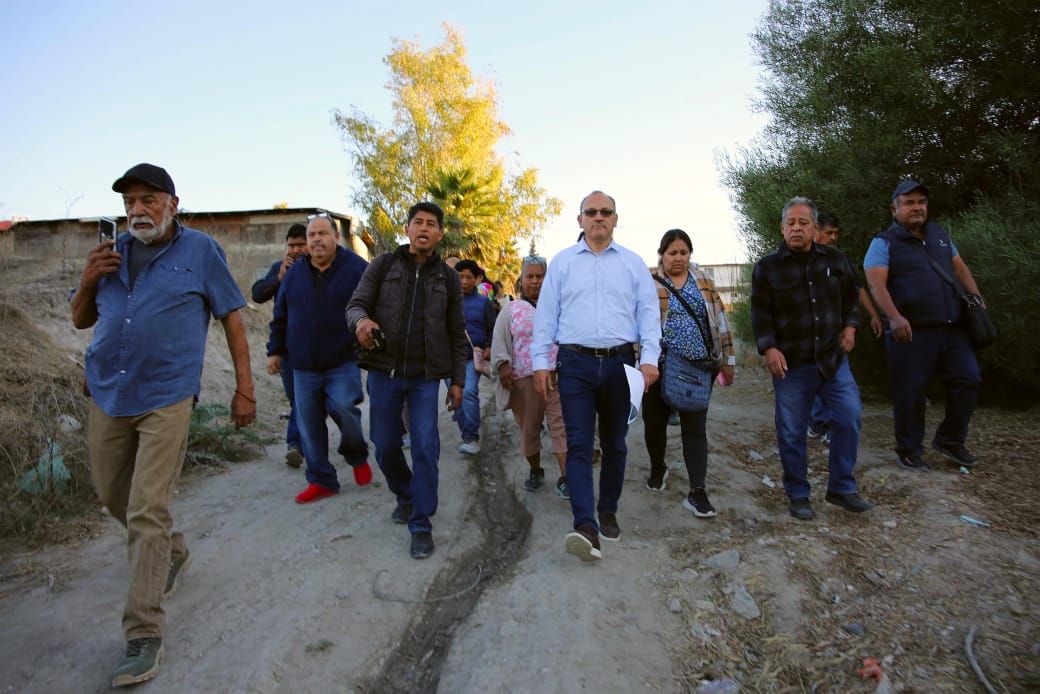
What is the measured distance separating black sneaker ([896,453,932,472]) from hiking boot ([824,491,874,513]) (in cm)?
92

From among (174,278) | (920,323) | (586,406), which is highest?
(174,278)

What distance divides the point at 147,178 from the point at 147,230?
0.82 feet

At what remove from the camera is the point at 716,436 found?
7.25m

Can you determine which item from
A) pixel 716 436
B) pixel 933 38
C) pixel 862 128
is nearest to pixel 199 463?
pixel 716 436

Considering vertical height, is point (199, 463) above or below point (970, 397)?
below

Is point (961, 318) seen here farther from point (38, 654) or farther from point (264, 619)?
point (38, 654)

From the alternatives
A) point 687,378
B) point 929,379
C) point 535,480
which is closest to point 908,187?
point 929,379

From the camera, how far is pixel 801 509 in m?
4.33

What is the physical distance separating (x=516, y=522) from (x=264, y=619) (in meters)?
1.99

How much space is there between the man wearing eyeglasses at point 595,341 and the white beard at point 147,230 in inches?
84.6

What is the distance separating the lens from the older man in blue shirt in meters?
2.90

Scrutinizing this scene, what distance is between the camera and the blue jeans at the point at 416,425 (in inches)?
164

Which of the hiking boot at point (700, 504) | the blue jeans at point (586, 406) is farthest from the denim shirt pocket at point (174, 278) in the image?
the hiking boot at point (700, 504)

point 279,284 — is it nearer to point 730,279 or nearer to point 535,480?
point 535,480
